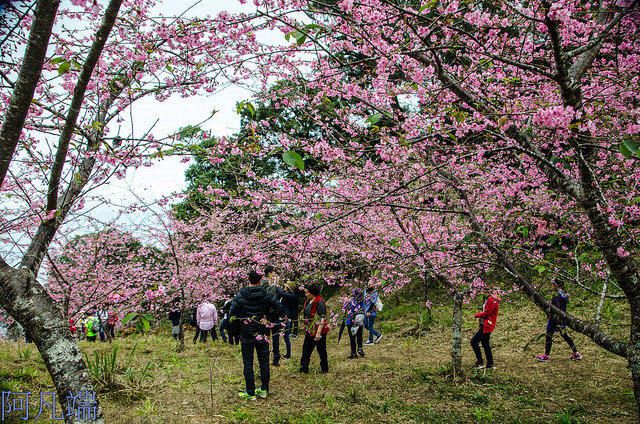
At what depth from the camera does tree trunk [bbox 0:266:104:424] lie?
2.06 metres

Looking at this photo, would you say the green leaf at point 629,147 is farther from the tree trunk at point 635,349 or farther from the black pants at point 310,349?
the black pants at point 310,349

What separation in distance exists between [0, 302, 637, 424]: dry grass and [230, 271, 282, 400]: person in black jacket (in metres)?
0.21

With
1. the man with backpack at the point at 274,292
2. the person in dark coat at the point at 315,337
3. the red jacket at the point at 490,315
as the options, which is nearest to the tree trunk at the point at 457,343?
the red jacket at the point at 490,315

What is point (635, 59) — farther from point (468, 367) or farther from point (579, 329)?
point (468, 367)

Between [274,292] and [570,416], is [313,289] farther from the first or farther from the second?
[570,416]

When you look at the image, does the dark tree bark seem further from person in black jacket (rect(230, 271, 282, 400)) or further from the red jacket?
the red jacket

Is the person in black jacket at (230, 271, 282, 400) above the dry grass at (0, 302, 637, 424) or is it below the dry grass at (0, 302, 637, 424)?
above

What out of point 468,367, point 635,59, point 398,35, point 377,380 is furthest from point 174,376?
point 635,59

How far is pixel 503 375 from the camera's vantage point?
17.4 ft

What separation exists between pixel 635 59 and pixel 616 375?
15.0 ft

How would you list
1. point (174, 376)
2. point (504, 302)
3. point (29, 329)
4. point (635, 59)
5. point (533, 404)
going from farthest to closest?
point (504, 302), point (174, 376), point (533, 404), point (635, 59), point (29, 329)

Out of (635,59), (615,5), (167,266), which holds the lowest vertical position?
(167,266)

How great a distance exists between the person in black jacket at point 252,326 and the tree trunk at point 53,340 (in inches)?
92.7

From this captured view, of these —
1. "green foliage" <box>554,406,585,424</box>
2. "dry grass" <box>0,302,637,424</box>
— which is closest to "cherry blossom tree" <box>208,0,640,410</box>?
"green foliage" <box>554,406,585,424</box>
